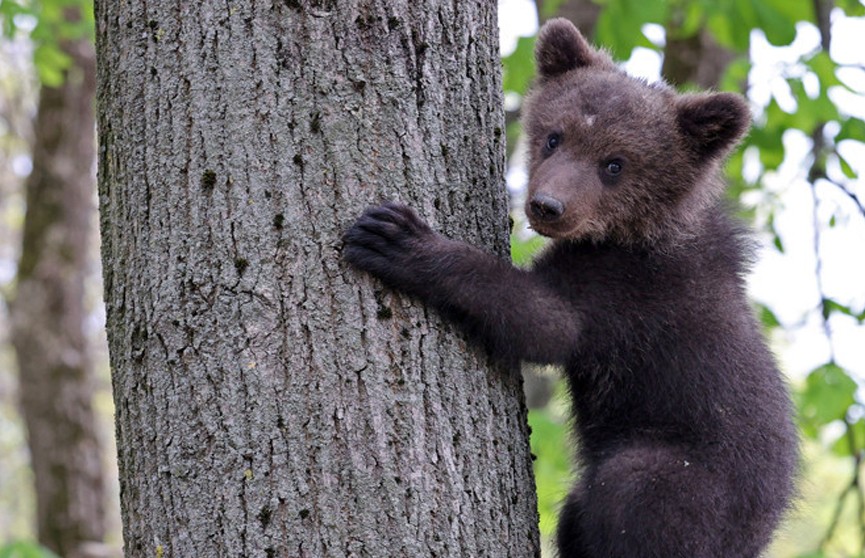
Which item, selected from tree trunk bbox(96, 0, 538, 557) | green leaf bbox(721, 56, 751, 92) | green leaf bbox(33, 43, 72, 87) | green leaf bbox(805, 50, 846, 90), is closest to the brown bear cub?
tree trunk bbox(96, 0, 538, 557)

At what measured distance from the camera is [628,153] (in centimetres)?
373

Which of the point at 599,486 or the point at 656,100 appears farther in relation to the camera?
the point at 656,100

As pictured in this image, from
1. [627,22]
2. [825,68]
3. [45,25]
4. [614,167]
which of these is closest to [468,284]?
[614,167]

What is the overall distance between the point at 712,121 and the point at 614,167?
17.7 inches

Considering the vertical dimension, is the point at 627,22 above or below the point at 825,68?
above

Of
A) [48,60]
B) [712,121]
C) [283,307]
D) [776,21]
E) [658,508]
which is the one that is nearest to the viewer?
[283,307]

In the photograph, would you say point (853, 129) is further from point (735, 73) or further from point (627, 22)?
point (627, 22)

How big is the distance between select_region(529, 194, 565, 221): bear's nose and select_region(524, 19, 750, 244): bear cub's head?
42mm

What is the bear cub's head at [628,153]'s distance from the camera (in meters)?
3.65

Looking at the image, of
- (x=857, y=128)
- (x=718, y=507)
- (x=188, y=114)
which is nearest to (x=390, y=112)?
(x=188, y=114)

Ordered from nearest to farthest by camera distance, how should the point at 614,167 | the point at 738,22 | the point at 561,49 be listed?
1. the point at 614,167
2. the point at 561,49
3. the point at 738,22

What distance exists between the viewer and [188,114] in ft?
8.75

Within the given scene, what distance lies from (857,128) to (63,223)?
7.82 m

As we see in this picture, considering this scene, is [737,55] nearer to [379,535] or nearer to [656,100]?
[656,100]
